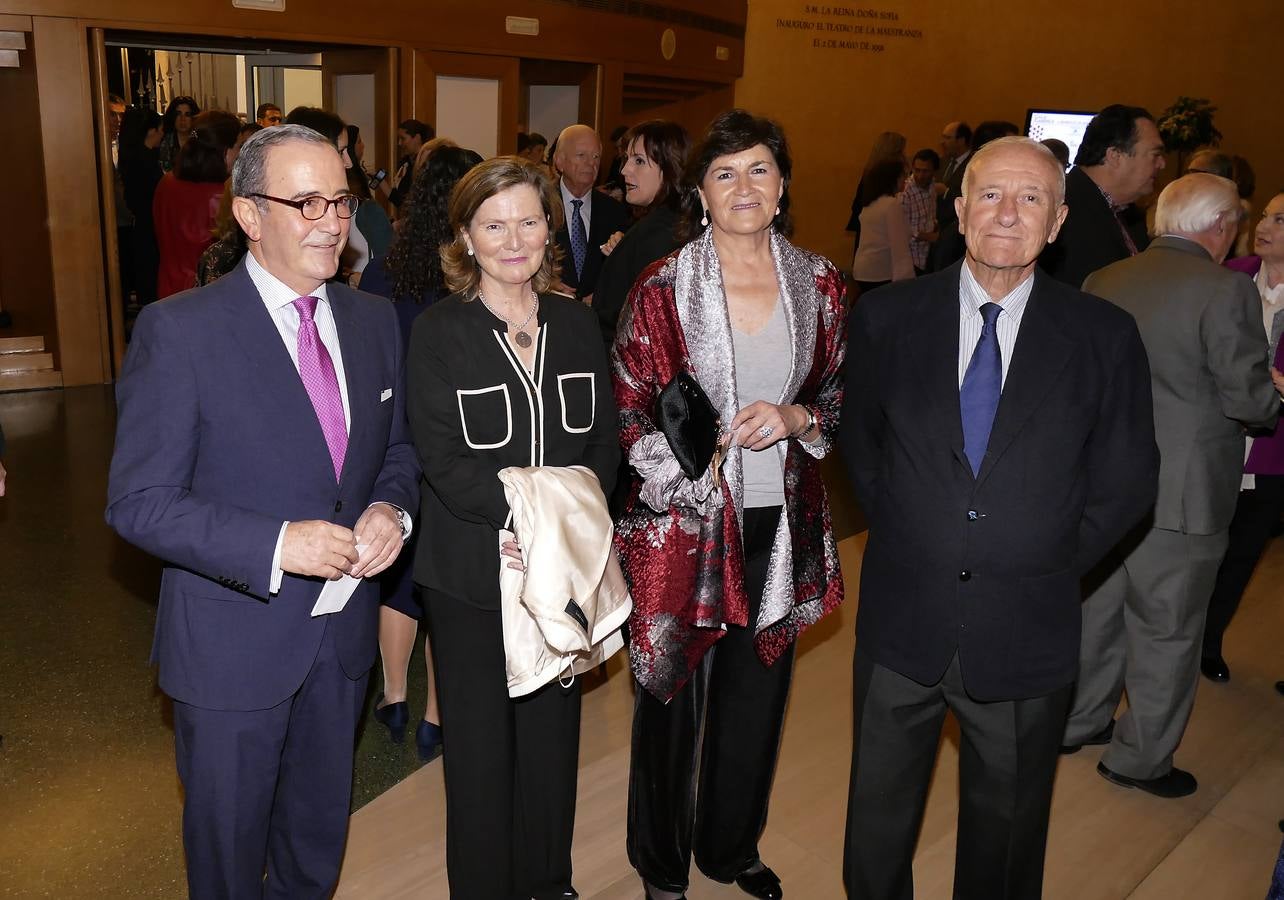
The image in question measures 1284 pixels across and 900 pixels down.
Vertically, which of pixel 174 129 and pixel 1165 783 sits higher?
pixel 174 129

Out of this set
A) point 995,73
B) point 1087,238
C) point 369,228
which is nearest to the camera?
point 1087,238

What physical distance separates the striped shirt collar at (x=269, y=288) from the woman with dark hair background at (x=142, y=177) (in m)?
8.07

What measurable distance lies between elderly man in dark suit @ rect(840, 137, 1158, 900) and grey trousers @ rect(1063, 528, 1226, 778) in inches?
52.7

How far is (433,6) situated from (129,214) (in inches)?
130

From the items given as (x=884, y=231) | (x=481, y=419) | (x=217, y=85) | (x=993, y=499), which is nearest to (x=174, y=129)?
(x=217, y=85)

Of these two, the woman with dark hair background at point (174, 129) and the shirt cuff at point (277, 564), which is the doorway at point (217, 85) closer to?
the woman with dark hair background at point (174, 129)

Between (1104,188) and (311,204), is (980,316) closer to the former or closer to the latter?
(311,204)

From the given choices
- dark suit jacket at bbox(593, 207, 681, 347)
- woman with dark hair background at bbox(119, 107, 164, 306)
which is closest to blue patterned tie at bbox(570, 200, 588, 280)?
dark suit jacket at bbox(593, 207, 681, 347)

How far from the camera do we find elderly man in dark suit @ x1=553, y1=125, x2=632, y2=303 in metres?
5.59

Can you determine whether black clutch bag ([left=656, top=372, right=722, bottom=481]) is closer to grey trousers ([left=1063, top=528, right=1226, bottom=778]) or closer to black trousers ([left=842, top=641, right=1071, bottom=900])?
black trousers ([left=842, top=641, right=1071, bottom=900])

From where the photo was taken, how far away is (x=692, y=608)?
2758mm

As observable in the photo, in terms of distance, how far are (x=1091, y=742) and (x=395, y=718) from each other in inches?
100

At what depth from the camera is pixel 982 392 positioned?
242 centimetres

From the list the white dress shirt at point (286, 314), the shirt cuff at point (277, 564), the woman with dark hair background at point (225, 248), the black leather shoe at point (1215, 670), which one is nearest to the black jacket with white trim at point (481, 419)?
the white dress shirt at point (286, 314)
